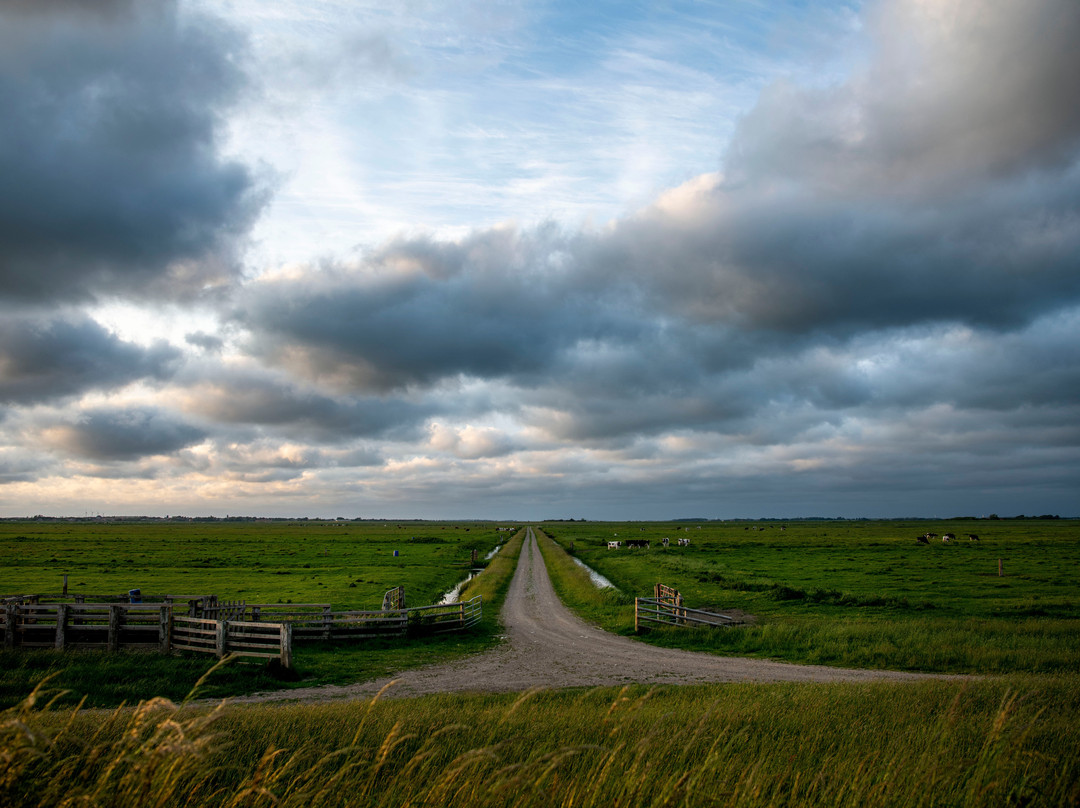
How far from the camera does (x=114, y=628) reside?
21000 mm

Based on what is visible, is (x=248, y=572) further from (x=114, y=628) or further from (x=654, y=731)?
(x=654, y=731)

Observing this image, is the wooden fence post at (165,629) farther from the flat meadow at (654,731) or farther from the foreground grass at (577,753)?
the foreground grass at (577,753)

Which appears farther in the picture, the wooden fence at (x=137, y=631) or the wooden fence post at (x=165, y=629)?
the wooden fence post at (x=165, y=629)

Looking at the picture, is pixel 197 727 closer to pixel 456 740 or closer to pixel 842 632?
pixel 456 740

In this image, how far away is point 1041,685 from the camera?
44.4 feet

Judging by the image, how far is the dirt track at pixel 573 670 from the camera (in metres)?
18.3

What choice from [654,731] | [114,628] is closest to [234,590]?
[114,628]

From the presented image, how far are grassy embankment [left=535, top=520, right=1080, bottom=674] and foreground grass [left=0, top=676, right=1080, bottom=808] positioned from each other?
8844 mm

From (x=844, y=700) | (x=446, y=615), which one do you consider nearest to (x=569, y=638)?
(x=446, y=615)

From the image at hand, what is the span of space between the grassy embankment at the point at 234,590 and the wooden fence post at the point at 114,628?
1.07 metres

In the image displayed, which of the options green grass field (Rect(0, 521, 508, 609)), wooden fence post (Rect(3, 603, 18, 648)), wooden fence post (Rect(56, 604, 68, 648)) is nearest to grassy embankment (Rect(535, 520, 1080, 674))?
green grass field (Rect(0, 521, 508, 609))

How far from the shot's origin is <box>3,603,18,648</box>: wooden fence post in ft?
71.5

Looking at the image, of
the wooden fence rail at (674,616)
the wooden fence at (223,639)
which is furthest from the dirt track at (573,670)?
the wooden fence at (223,639)

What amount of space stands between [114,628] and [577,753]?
65.9 ft
